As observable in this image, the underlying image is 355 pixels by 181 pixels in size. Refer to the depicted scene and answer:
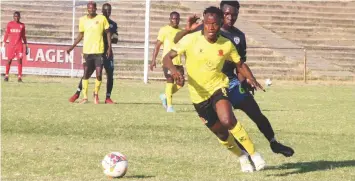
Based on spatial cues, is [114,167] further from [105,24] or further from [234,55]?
[105,24]

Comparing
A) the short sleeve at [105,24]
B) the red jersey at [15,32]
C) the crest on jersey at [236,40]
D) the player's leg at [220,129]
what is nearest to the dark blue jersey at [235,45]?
the crest on jersey at [236,40]

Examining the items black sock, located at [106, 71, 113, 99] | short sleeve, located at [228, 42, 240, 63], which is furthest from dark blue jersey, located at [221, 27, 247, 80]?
black sock, located at [106, 71, 113, 99]

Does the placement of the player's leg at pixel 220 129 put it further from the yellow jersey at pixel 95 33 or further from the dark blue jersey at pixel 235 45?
the yellow jersey at pixel 95 33

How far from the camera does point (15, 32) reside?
2972 cm

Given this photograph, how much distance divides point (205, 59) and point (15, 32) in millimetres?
20562

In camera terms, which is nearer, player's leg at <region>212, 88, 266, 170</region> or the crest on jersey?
player's leg at <region>212, 88, 266, 170</region>

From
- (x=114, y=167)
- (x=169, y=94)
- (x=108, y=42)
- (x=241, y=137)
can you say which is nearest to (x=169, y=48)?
(x=169, y=94)

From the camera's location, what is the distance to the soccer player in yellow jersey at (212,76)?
9922mm

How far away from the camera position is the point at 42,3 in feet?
132

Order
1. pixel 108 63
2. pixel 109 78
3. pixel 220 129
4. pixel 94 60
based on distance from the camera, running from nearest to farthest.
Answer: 1. pixel 220 129
2. pixel 94 60
3. pixel 108 63
4. pixel 109 78

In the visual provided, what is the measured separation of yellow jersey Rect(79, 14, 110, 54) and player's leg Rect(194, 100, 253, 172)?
10454 millimetres

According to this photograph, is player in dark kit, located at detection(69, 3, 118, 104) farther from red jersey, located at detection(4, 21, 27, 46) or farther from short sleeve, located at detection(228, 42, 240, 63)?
short sleeve, located at detection(228, 42, 240, 63)

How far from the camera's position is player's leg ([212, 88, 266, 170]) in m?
9.86

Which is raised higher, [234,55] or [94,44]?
[234,55]
